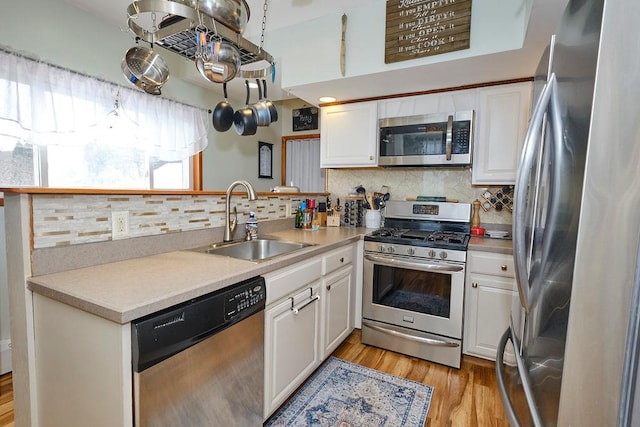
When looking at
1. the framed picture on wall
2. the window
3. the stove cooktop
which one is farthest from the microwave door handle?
the framed picture on wall

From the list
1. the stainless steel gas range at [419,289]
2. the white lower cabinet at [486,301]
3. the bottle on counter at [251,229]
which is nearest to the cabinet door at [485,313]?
the white lower cabinet at [486,301]

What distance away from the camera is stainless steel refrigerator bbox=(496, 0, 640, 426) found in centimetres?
51

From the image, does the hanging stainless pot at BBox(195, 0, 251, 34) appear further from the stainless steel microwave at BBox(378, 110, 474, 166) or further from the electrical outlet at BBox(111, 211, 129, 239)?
the stainless steel microwave at BBox(378, 110, 474, 166)

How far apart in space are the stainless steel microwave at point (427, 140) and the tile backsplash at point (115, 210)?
1285mm

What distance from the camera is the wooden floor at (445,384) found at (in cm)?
164

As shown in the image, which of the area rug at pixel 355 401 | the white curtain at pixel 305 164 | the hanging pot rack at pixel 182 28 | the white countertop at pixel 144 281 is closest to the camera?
the white countertop at pixel 144 281

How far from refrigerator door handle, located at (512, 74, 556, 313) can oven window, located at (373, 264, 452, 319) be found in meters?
1.24

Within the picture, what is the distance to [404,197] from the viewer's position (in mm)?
A: 2840

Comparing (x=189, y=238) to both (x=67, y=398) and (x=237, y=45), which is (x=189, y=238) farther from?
(x=237, y=45)

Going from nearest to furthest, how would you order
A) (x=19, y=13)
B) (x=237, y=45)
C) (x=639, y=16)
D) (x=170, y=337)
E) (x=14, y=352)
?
(x=639, y=16)
(x=170, y=337)
(x=14, y=352)
(x=237, y=45)
(x=19, y=13)

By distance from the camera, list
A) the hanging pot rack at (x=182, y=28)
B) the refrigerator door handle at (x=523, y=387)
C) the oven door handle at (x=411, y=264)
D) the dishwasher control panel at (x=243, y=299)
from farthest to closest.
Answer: the oven door handle at (x=411, y=264), the dishwasher control panel at (x=243, y=299), the hanging pot rack at (x=182, y=28), the refrigerator door handle at (x=523, y=387)

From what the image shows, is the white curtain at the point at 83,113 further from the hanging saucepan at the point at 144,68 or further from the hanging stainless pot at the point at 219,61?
the hanging stainless pot at the point at 219,61

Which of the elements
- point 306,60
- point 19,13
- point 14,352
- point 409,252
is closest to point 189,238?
point 14,352

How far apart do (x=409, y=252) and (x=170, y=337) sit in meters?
1.64
